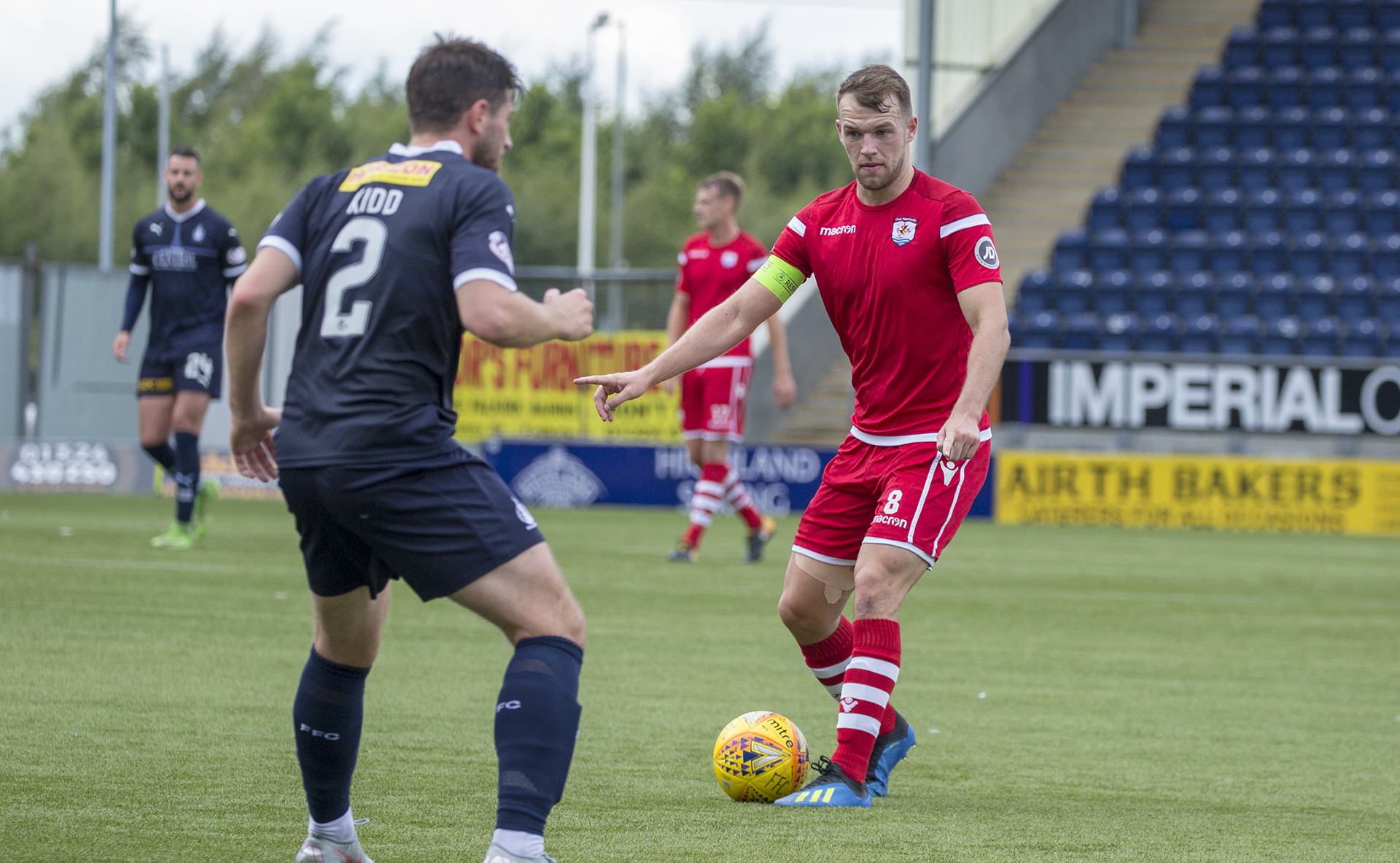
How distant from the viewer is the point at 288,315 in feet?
58.5

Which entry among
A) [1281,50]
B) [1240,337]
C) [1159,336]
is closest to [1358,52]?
[1281,50]

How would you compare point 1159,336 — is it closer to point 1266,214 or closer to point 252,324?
point 1266,214

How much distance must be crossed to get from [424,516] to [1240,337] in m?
17.4

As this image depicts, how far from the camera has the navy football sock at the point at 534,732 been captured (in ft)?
10.5

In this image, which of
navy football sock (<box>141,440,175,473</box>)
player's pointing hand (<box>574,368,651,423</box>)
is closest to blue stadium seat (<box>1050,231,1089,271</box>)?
navy football sock (<box>141,440,175,473</box>)

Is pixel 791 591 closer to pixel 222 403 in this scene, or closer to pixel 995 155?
pixel 222 403

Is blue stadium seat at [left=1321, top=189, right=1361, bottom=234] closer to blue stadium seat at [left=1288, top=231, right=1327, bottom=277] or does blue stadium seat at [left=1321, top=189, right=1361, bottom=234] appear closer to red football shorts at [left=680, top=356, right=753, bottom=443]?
blue stadium seat at [left=1288, top=231, right=1327, bottom=277]

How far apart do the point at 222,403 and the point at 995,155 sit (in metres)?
11.6

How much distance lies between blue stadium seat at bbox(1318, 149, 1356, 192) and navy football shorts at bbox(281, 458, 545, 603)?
20.5 meters

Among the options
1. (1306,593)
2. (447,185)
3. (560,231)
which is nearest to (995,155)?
(1306,593)

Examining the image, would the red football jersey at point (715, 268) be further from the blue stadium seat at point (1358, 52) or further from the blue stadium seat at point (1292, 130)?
the blue stadium seat at point (1358, 52)

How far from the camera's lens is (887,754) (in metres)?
4.75

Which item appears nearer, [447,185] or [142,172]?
[447,185]

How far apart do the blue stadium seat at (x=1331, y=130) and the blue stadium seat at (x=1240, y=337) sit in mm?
4382
